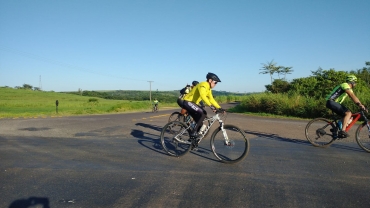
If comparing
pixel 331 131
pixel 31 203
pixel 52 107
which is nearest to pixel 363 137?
pixel 331 131

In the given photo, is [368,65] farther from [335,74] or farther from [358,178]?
[358,178]

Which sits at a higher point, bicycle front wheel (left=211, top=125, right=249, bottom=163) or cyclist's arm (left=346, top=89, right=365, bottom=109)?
cyclist's arm (left=346, top=89, right=365, bottom=109)

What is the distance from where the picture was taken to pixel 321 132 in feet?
25.6

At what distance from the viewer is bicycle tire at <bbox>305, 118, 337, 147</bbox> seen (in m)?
7.73

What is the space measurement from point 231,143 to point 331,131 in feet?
10.8

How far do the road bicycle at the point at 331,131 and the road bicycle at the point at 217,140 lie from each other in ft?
9.65

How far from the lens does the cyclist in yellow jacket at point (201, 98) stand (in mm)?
6191

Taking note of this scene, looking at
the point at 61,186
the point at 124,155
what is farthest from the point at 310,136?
the point at 61,186

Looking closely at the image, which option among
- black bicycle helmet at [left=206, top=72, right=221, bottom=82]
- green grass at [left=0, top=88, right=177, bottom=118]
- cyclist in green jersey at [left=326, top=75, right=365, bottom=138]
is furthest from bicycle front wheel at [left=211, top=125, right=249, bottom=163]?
green grass at [left=0, top=88, right=177, bottom=118]

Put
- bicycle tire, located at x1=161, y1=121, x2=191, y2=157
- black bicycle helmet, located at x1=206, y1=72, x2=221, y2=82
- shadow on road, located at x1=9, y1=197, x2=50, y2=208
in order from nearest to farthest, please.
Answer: shadow on road, located at x1=9, y1=197, x2=50, y2=208 → black bicycle helmet, located at x1=206, y1=72, x2=221, y2=82 → bicycle tire, located at x1=161, y1=121, x2=191, y2=157

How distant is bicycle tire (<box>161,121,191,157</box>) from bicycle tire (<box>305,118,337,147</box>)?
12.1 feet

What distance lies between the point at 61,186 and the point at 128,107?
108ft

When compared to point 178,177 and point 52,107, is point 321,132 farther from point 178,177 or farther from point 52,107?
point 52,107

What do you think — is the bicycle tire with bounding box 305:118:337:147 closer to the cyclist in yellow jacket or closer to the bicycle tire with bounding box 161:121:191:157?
the cyclist in yellow jacket
